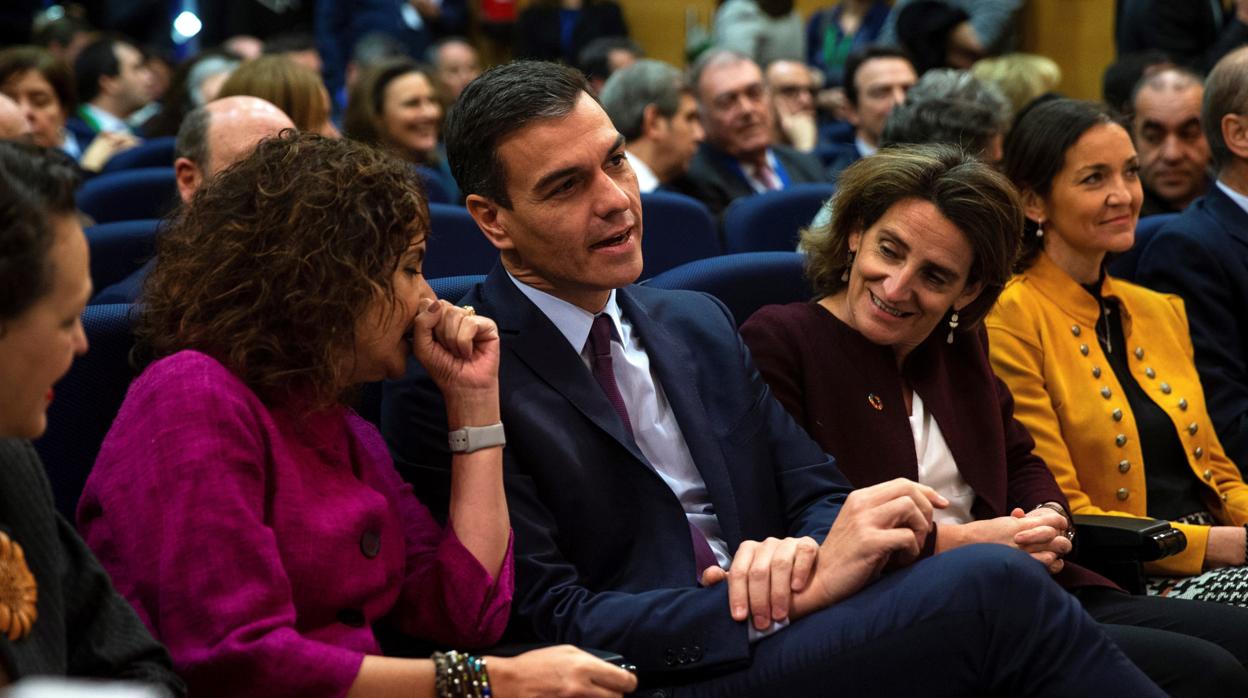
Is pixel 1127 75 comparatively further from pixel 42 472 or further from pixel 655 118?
pixel 42 472

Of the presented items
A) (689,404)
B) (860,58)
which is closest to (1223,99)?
(689,404)

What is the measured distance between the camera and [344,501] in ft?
5.12

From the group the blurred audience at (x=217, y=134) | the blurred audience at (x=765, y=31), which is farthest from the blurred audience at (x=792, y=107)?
the blurred audience at (x=217, y=134)

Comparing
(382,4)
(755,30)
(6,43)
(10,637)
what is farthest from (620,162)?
(6,43)

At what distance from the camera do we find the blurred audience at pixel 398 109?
501 cm

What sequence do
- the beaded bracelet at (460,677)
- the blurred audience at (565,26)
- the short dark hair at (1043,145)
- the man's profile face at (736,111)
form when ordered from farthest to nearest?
1. the blurred audience at (565,26)
2. the man's profile face at (736,111)
3. the short dark hair at (1043,145)
4. the beaded bracelet at (460,677)

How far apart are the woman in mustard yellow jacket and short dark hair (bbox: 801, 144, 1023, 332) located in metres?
0.29

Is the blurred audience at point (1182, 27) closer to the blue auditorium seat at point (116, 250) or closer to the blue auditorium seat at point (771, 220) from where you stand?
the blue auditorium seat at point (771, 220)

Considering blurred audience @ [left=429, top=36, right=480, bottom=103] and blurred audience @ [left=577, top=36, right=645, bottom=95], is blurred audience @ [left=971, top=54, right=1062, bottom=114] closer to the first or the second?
blurred audience @ [left=577, top=36, right=645, bottom=95]

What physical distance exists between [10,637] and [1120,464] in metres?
1.84

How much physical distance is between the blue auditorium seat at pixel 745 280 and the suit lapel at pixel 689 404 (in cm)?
31

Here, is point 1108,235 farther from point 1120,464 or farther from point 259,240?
point 259,240

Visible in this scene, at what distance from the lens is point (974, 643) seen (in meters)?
1.59

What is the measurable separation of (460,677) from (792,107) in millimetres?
5213
